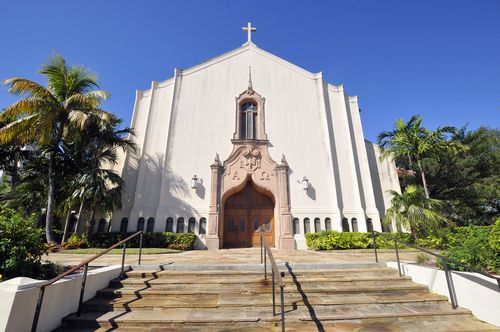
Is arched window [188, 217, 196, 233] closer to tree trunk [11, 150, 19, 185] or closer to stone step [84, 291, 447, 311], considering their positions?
stone step [84, 291, 447, 311]

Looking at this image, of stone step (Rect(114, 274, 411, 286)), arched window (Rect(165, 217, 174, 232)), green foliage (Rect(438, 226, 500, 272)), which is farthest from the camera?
arched window (Rect(165, 217, 174, 232))

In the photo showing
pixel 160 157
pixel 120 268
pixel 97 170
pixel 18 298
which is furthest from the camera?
pixel 160 157

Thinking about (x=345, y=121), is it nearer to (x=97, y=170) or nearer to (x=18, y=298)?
(x=97, y=170)

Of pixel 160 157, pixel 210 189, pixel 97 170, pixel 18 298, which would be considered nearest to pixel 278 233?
pixel 210 189

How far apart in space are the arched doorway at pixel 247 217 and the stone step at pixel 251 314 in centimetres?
933

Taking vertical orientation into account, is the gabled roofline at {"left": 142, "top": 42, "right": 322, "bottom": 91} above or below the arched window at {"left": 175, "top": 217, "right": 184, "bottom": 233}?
above

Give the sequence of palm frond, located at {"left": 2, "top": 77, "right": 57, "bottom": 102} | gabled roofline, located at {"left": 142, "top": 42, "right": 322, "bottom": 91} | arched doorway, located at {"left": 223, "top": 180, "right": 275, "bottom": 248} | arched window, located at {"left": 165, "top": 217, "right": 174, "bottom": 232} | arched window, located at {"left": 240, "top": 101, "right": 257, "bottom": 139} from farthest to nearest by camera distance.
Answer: gabled roofline, located at {"left": 142, "top": 42, "right": 322, "bottom": 91} < arched window, located at {"left": 240, "top": 101, "right": 257, "bottom": 139} < arched doorway, located at {"left": 223, "top": 180, "right": 275, "bottom": 248} < arched window, located at {"left": 165, "top": 217, "right": 174, "bottom": 232} < palm frond, located at {"left": 2, "top": 77, "right": 57, "bottom": 102}

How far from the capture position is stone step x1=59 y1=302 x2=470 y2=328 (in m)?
3.91

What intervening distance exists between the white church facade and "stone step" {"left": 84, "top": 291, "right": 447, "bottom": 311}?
26.2 feet

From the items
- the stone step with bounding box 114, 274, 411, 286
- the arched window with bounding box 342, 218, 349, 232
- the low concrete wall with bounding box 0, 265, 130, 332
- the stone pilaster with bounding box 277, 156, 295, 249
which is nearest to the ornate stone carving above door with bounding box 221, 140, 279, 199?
the stone pilaster with bounding box 277, 156, 295, 249

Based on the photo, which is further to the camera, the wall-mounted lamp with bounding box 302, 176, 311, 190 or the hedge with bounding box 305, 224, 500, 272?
the wall-mounted lamp with bounding box 302, 176, 311, 190

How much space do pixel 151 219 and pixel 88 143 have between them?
5583 mm

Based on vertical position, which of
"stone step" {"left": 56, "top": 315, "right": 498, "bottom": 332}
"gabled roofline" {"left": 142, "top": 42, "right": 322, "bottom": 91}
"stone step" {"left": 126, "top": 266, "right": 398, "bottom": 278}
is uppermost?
"gabled roofline" {"left": 142, "top": 42, "right": 322, "bottom": 91}

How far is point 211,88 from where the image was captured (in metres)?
16.5
